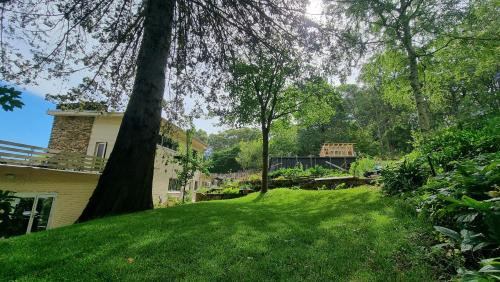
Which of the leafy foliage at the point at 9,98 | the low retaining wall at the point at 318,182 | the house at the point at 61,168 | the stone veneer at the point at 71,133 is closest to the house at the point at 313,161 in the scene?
the low retaining wall at the point at 318,182

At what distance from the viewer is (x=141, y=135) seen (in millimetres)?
8594

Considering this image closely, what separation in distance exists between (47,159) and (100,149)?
20.4ft

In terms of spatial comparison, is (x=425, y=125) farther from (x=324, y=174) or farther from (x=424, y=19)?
(x=324, y=174)

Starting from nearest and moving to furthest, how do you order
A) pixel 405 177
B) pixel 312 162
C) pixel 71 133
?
pixel 405 177 → pixel 71 133 → pixel 312 162

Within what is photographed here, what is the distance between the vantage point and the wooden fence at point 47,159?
504 inches

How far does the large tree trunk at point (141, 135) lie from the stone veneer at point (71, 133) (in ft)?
48.0

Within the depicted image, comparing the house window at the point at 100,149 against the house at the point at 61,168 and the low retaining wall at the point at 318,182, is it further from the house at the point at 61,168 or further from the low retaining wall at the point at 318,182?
the low retaining wall at the point at 318,182

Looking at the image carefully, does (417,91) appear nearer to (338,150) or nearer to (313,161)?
(313,161)

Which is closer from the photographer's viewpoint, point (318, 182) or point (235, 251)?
point (235, 251)

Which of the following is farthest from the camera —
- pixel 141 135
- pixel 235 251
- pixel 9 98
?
pixel 141 135

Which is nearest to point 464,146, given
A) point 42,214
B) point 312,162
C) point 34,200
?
point 312,162


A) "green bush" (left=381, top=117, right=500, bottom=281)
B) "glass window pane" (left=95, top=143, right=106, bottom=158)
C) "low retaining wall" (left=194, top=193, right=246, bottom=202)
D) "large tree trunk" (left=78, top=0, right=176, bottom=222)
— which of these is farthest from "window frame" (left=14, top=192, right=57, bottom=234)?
"green bush" (left=381, top=117, right=500, bottom=281)

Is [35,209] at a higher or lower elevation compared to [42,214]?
higher

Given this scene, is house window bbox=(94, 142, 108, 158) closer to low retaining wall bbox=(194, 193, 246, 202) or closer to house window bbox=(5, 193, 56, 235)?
house window bbox=(5, 193, 56, 235)
